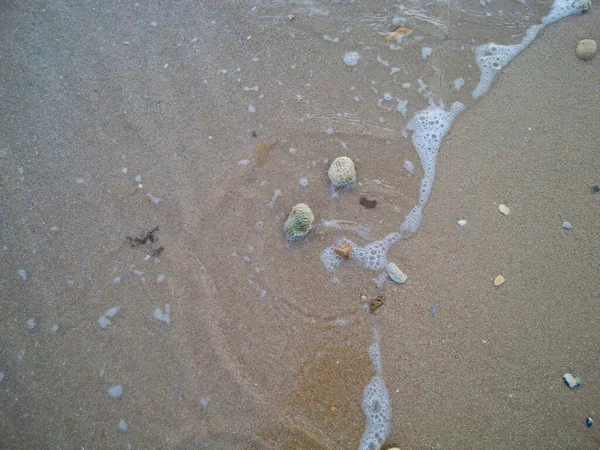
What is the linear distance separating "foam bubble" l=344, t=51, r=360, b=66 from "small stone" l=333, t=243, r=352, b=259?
156 centimetres

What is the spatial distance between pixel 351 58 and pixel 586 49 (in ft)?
5.89

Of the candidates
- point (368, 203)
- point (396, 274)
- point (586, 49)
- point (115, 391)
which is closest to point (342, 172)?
point (368, 203)

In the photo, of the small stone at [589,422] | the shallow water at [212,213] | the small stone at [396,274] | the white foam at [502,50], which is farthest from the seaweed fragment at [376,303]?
the white foam at [502,50]

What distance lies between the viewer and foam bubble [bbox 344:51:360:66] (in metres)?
3.32

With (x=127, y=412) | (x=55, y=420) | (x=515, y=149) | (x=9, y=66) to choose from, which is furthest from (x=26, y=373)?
(x=515, y=149)

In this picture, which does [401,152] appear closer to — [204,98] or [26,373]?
[204,98]

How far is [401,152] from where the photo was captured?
2979 millimetres

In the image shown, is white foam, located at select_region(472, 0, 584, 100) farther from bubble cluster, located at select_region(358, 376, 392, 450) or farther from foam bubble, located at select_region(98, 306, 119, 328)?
foam bubble, located at select_region(98, 306, 119, 328)

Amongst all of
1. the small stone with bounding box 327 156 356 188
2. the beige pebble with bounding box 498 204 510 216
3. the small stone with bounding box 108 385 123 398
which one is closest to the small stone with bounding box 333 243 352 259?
the small stone with bounding box 327 156 356 188

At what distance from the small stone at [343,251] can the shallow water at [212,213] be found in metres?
0.07

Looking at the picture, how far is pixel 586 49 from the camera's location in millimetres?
3234

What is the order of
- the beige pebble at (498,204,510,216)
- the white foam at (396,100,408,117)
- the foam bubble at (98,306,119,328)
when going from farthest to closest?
the white foam at (396,100,408,117) < the beige pebble at (498,204,510,216) < the foam bubble at (98,306,119,328)

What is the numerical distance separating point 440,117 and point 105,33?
2708 mm

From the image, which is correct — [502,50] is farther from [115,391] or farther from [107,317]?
[115,391]
